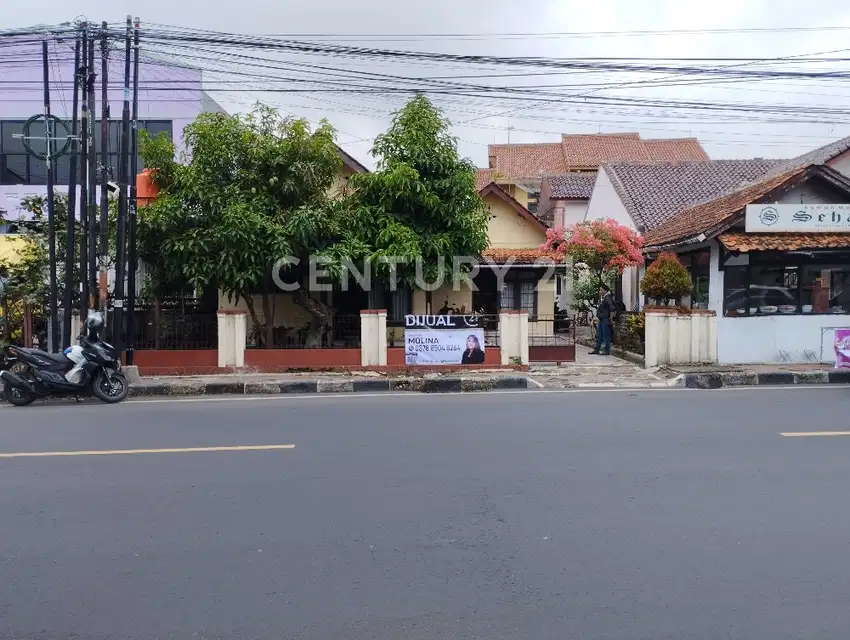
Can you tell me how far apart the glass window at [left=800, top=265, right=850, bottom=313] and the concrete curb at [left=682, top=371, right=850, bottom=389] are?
212 cm

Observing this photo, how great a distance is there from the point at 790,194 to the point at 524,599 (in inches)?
556

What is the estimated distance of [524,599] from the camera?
3.94 metres

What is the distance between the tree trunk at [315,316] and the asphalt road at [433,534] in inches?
274

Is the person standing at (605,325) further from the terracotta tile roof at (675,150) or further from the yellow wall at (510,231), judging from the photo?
the terracotta tile roof at (675,150)

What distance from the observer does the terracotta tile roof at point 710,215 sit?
15.0 meters

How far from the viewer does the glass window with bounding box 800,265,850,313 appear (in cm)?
1519

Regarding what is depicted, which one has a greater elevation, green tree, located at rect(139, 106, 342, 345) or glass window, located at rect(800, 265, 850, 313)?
green tree, located at rect(139, 106, 342, 345)

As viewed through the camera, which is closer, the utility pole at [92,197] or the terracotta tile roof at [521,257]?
the utility pole at [92,197]

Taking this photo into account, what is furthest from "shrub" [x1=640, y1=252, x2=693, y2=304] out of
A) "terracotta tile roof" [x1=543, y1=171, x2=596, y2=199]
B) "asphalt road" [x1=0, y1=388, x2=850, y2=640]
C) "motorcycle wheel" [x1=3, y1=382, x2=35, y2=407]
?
"terracotta tile roof" [x1=543, y1=171, x2=596, y2=199]

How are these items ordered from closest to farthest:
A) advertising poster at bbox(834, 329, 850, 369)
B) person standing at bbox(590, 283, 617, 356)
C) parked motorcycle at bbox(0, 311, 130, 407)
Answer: parked motorcycle at bbox(0, 311, 130, 407) < advertising poster at bbox(834, 329, 850, 369) < person standing at bbox(590, 283, 617, 356)

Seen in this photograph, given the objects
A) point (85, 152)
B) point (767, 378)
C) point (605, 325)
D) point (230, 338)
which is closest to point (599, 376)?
point (767, 378)

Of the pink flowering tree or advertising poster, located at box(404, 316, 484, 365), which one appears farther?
the pink flowering tree

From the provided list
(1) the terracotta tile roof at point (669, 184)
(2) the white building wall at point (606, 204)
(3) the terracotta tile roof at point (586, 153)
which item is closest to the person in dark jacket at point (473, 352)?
→ (1) the terracotta tile roof at point (669, 184)

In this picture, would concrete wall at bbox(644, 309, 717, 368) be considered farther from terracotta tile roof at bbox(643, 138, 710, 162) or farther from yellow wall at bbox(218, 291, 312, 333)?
terracotta tile roof at bbox(643, 138, 710, 162)
